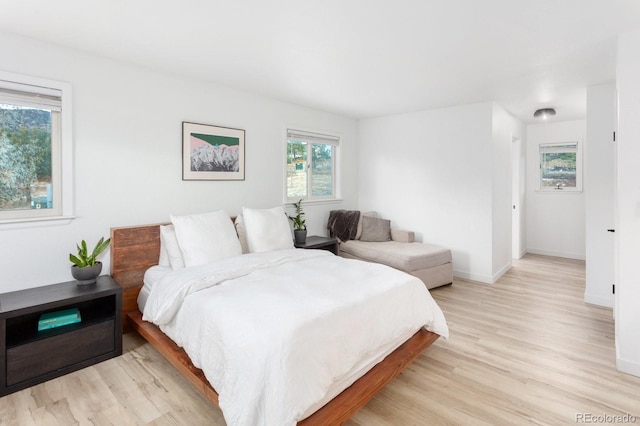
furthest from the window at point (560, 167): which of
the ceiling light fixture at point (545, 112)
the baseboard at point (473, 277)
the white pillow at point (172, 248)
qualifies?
the white pillow at point (172, 248)

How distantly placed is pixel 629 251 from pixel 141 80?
13.6 ft

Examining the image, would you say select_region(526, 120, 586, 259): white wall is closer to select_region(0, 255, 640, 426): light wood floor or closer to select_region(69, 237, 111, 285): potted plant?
select_region(0, 255, 640, 426): light wood floor

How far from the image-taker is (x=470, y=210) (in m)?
4.48

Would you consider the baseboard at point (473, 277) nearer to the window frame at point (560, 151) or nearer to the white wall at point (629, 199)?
the white wall at point (629, 199)

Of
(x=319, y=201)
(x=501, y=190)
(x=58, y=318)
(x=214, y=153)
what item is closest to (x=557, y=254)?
(x=501, y=190)

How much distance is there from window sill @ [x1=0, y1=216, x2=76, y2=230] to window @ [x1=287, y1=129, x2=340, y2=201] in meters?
2.47

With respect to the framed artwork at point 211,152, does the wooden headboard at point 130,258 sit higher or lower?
lower

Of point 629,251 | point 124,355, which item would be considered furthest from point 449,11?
point 124,355

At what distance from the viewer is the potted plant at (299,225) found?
4.25 meters

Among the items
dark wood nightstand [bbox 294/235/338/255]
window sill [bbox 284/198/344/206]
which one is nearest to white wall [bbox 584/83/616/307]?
dark wood nightstand [bbox 294/235/338/255]

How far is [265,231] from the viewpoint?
11.3ft

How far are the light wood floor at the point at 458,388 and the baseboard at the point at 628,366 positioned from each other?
1.6 inches

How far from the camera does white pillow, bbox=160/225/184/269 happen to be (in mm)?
2949

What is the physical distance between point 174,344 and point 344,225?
300 cm
